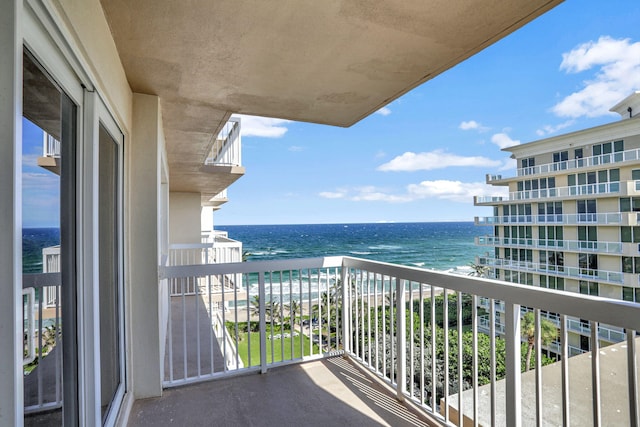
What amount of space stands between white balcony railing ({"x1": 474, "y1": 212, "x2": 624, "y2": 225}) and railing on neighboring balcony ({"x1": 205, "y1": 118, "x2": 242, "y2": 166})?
7786 millimetres

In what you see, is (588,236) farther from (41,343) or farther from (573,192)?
(41,343)

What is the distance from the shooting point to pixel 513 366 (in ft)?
5.28

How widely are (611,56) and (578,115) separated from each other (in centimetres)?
1003

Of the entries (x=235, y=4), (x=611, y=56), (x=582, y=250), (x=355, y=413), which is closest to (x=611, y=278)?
(x=582, y=250)

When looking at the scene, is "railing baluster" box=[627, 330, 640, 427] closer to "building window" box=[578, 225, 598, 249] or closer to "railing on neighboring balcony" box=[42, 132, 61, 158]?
"railing on neighboring balcony" box=[42, 132, 61, 158]

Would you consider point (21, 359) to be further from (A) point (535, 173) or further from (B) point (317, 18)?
(A) point (535, 173)

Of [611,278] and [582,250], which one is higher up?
[582,250]

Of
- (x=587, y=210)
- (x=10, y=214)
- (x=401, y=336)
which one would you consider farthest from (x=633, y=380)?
Result: (x=587, y=210)

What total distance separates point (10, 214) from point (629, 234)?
9.52m

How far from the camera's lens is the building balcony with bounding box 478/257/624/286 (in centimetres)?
760

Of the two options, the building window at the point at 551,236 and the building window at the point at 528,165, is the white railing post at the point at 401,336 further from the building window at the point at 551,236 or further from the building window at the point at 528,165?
the building window at the point at 528,165

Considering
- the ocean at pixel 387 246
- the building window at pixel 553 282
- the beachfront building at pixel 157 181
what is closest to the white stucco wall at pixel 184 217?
the beachfront building at pixel 157 181

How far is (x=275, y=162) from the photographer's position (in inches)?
1638

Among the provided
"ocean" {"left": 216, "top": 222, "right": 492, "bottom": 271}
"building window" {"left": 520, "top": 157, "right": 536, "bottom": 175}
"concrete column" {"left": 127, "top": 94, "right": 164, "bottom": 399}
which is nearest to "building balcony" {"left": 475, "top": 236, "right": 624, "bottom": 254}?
"building window" {"left": 520, "top": 157, "right": 536, "bottom": 175}
